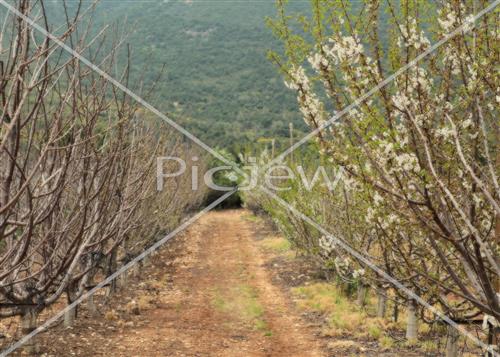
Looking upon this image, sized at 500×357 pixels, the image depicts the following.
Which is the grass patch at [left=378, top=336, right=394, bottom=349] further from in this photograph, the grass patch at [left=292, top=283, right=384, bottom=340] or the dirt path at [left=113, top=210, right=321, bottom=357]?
the dirt path at [left=113, top=210, right=321, bottom=357]

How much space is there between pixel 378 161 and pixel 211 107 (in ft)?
263

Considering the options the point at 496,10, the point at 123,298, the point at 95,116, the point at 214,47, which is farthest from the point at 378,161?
the point at 214,47

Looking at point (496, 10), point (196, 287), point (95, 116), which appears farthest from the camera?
point (196, 287)

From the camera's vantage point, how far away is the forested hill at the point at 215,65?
72.3 metres

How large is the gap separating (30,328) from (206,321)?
4724 millimetres

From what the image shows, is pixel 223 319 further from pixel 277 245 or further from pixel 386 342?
pixel 277 245

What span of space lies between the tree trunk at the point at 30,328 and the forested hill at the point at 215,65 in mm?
50323

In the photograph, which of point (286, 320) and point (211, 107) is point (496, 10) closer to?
point (286, 320)

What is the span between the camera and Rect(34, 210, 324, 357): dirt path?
31.1ft

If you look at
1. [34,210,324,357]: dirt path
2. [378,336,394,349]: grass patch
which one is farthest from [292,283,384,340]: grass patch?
[34,210,324,357]: dirt path

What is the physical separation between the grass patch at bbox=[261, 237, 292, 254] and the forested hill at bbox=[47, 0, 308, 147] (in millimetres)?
32917

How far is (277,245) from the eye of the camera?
79.6 feet

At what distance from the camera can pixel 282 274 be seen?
1798 cm

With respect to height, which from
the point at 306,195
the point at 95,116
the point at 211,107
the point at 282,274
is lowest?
the point at 282,274
